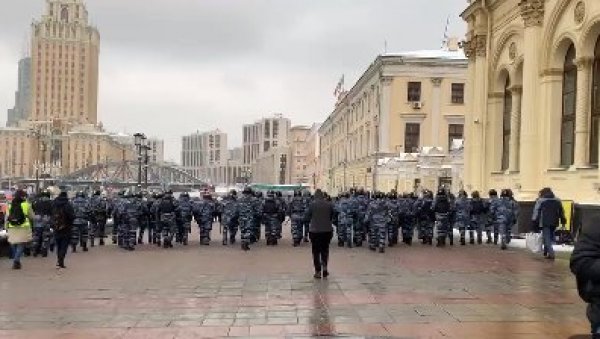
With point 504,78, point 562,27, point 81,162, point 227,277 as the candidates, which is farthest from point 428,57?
point 81,162

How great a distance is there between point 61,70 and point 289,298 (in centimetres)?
15705

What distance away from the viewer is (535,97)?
78.9ft

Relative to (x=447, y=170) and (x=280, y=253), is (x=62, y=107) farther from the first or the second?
(x=280, y=253)

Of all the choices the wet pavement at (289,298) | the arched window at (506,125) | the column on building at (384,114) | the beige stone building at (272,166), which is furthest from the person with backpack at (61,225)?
the beige stone building at (272,166)

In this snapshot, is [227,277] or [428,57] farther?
[428,57]

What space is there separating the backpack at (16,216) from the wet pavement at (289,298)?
1.04m

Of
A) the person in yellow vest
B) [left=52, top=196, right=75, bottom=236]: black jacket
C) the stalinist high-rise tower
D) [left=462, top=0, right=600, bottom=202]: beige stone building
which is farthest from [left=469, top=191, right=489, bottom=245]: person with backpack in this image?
the stalinist high-rise tower

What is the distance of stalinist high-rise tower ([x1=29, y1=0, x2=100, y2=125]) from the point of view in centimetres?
15300

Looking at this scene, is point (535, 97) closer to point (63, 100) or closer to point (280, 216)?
point (280, 216)

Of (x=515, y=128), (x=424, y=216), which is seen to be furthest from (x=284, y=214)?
(x=515, y=128)

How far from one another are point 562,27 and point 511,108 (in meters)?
5.92

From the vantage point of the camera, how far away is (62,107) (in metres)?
160

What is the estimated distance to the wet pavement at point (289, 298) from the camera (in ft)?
28.4

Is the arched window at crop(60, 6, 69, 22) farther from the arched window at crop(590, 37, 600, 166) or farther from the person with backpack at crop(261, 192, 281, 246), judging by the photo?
the arched window at crop(590, 37, 600, 166)
